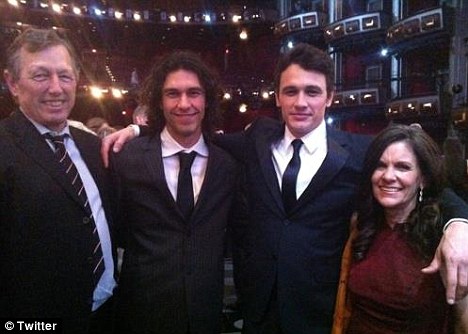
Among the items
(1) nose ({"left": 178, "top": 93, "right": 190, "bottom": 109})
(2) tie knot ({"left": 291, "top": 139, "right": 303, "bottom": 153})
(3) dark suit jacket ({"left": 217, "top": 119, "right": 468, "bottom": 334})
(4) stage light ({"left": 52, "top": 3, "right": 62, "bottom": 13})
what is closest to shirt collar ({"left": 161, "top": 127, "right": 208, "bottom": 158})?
(1) nose ({"left": 178, "top": 93, "right": 190, "bottom": 109})

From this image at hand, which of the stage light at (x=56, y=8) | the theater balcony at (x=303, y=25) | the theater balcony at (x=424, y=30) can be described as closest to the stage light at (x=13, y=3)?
the stage light at (x=56, y=8)

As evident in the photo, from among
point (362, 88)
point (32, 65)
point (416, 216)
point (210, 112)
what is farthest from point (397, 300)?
point (362, 88)

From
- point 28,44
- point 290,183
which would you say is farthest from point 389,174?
point 28,44

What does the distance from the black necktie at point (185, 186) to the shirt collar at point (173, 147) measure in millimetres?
28

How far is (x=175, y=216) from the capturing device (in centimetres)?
172

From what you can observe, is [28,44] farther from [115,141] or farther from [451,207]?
[451,207]

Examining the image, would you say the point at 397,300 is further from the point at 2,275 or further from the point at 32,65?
the point at 32,65

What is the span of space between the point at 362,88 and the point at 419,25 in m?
3.05

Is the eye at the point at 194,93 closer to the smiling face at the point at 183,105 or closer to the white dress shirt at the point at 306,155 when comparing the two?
the smiling face at the point at 183,105

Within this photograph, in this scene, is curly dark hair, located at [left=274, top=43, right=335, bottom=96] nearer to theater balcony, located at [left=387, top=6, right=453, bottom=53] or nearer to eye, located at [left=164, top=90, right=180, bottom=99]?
eye, located at [left=164, top=90, right=180, bottom=99]

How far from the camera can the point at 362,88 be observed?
15.8 metres

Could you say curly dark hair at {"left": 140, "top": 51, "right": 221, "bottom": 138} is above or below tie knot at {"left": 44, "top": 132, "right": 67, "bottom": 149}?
above

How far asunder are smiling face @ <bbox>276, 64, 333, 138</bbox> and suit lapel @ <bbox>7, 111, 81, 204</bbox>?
0.91 metres

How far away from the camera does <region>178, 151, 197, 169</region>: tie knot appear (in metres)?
1.81
